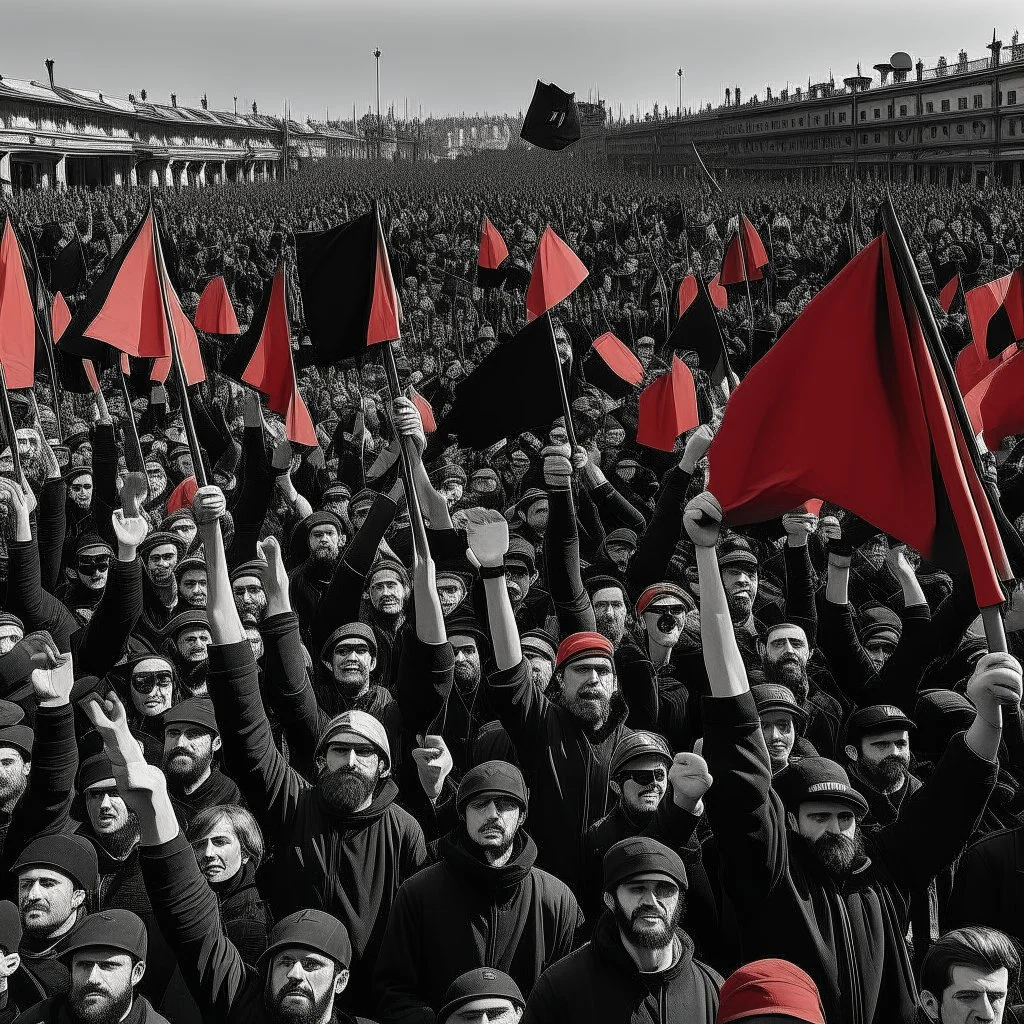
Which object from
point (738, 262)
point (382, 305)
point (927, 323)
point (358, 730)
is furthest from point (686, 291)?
point (927, 323)

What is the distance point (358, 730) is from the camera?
353cm

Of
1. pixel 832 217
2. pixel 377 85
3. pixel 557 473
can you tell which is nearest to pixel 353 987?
pixel 557 473

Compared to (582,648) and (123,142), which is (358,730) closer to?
(582,648)

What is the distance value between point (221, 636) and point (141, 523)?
1409mm

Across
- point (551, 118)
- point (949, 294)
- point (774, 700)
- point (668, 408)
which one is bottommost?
point (774, 700)

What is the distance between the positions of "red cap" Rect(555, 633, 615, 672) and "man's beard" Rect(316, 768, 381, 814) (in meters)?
0.77

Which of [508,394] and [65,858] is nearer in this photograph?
[65,858]

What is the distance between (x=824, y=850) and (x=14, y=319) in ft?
20.1

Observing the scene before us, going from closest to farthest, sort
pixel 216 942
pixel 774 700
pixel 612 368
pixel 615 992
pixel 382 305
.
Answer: pixel 615 992 < pixel 216 942 < pixel 774 700 < pixel 382 305 < pixel 612 368

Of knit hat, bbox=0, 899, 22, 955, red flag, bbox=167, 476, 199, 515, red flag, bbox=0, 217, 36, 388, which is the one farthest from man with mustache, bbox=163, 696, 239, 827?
red flag, bbox=0, 217, 36, 388

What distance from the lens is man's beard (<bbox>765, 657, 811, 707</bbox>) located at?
14.8ft

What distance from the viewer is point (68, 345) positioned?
713cm

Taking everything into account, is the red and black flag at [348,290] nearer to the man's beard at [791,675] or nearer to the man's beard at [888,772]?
the man's beard at [791,675]

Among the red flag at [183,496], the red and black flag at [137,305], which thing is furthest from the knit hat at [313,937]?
the red flag at [183,496]
